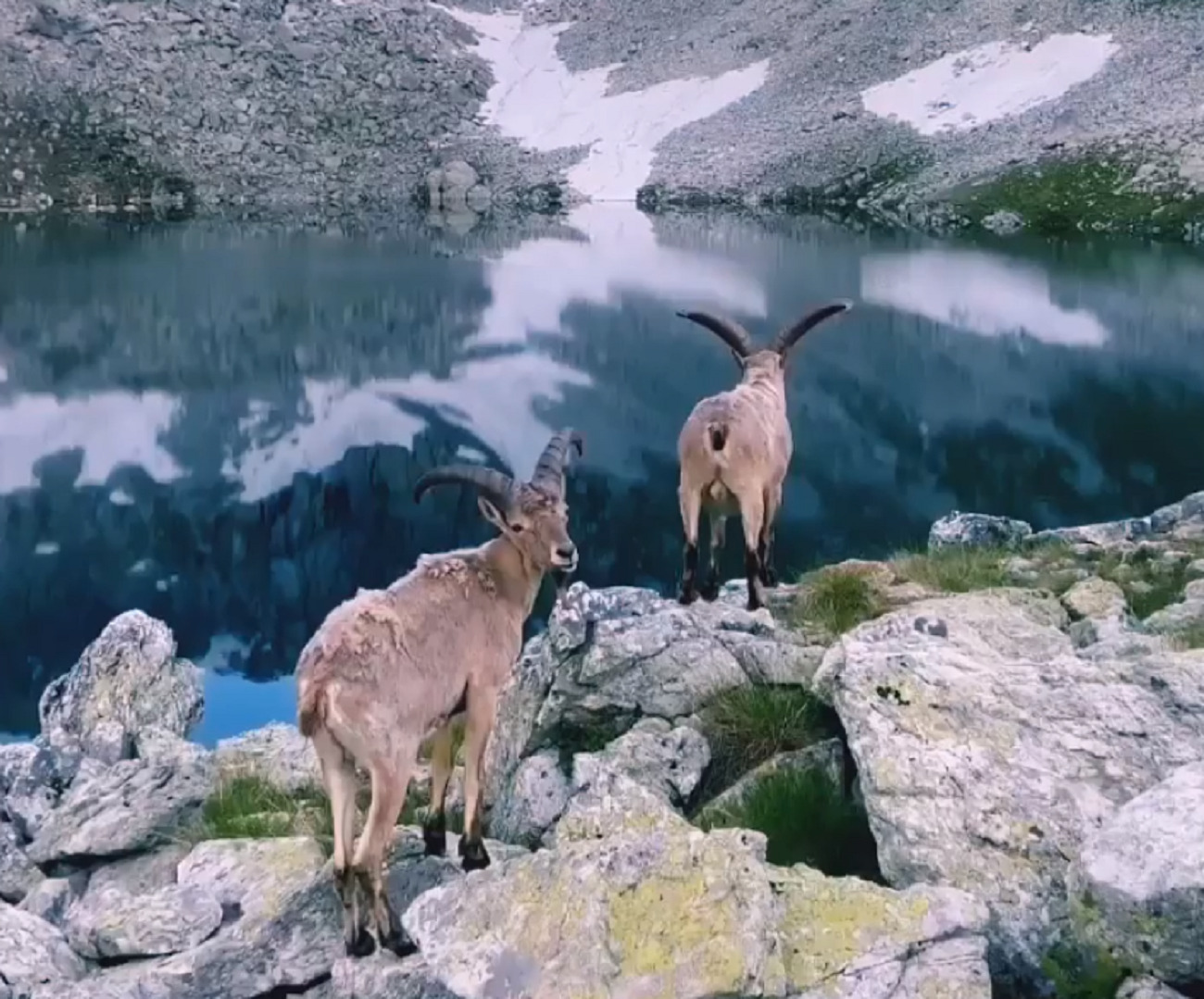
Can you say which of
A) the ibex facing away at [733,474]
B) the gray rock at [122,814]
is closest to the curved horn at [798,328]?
the ibex facing away at [733,474]

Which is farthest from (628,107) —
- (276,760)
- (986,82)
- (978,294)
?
(276,760)

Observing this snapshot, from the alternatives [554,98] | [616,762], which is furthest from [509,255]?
[616,762]

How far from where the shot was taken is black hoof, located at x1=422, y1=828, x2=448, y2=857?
7.86 meters

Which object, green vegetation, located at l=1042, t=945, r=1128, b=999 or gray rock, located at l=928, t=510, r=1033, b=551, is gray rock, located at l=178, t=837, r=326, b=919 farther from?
gray rock, located at l=928, t=510, r=1033, b=551

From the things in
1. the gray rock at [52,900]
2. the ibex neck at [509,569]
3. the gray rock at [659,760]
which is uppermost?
the ibex neck at [509,569]

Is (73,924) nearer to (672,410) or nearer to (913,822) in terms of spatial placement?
(913,822)

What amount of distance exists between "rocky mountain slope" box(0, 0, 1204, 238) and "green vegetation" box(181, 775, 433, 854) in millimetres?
88859

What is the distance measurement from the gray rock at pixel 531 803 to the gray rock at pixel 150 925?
6.14 feet

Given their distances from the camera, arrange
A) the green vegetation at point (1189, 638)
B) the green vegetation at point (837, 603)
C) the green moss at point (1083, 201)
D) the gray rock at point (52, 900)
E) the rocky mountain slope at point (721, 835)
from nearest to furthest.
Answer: the rocky mountain slope at point (721, 835) → the gray rock at point (52, 900) → the green vegetation at point (1189, 638) → the green vegetation at point (837, 603) → the green moss at point (1083, 201)

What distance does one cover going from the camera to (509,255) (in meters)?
79.8

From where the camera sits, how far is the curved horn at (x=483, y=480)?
820 centimetres

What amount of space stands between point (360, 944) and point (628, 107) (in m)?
127

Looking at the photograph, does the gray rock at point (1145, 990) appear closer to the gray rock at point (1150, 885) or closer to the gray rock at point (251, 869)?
the gray rock at point (1150, 885)

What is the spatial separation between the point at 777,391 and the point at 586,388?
27430 millimetres
